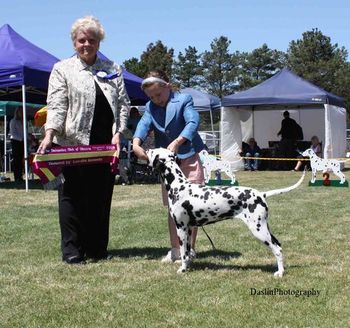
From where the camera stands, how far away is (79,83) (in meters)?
5.05

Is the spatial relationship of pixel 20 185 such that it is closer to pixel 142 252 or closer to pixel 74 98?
pixel 142 252

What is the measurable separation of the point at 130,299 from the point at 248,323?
0.91 m

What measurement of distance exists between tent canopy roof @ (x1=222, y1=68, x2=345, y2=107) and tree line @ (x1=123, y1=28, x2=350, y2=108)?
3340 centimetres

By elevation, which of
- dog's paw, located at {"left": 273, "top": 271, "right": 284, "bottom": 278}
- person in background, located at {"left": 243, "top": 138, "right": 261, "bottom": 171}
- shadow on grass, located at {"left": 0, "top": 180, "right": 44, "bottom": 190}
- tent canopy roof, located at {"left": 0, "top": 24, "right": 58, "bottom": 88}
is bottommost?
dog's paw, located at {"left": 273, "top": 271, "right": 284, "bottom": 278}

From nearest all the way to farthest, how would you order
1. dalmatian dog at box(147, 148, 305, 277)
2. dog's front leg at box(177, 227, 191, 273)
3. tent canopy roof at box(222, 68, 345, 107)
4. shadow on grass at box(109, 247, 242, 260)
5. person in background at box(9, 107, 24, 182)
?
dalmatian dog at box(147, 148, 305, 277) → dog's front leg at box(177, 227, 191, 273) → shadow on grass at box(109, 247, 242, 260) → person in background at box(9, 107, 24, 182) → tent canopy roof at box(222, 68, 345, 107)

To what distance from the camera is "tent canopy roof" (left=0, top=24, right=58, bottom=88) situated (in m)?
11.4

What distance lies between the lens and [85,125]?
5109 mm

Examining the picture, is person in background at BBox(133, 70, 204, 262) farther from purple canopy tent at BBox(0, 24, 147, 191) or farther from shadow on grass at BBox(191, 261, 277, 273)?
purple canopy tent at BBox(0, 24, 147, 191)

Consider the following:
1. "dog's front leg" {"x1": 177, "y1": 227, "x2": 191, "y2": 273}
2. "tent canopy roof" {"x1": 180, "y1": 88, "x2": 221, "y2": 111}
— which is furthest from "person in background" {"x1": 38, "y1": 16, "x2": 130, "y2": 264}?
"tent canopy roof" {"x1": 180, "y1": 88, "x2": 221, "y2": 111}

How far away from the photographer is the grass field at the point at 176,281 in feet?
12.0

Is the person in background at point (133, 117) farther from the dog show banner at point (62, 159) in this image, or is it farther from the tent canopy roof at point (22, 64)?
the dog show banner at point (62, 159)

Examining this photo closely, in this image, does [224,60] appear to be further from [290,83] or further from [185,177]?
[185,177]

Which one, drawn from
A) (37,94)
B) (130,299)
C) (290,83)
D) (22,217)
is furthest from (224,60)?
(130,299)

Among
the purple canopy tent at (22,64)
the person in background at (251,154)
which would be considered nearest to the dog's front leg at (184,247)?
the purple canopy tent at (22,64)
